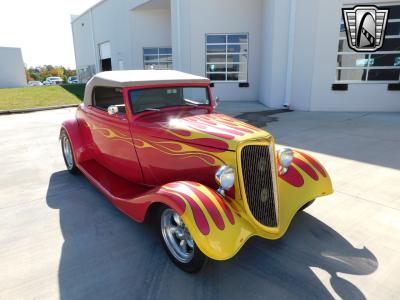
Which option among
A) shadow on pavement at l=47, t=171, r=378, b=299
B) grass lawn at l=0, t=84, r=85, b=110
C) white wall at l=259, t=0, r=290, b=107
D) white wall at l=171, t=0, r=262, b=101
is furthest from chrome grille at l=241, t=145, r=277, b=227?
grass lawn at l=0, t=84, r=85, b=110

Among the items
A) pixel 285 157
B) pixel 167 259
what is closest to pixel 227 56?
pixel 285 157

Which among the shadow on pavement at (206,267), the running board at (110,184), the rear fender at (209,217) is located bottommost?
the shadow on pavement at (206,267)

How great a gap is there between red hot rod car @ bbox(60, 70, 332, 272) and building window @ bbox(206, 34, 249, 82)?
31.3ft

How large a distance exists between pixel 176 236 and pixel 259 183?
3.05 feet

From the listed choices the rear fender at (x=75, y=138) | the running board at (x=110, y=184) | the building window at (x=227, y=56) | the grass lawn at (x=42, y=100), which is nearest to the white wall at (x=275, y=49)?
the building window at (x=227, y=56)

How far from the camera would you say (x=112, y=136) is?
3799 mm

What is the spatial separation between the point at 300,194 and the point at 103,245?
2116 mm

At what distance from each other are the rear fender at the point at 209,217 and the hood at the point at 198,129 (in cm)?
47

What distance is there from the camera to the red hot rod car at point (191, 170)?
239 cm

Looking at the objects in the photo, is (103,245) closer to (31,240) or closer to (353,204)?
(31,240)

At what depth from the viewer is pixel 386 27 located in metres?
9.59

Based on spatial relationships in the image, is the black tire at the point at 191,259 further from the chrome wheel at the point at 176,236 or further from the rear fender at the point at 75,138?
the rear fender at the point at 75,138

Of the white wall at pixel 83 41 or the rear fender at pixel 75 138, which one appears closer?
the rear fender at pixel 75 138

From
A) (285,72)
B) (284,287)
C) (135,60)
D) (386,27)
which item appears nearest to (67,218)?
(284,287)
